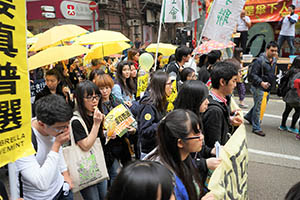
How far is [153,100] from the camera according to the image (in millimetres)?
2756

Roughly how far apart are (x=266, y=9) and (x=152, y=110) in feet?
33.1

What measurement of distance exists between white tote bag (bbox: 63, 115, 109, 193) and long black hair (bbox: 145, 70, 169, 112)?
2.56 ft

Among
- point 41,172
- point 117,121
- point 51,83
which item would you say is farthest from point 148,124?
point 51,83

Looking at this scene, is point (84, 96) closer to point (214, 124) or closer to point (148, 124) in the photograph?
point (148, 124)

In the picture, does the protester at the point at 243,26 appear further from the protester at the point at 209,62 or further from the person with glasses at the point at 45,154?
the person with glasses at the point at 45,154

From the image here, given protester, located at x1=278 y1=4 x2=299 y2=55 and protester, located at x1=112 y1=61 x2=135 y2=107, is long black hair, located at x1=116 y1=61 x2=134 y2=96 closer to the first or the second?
protester, located at x1=112 y1=61 x2=135 y2=107

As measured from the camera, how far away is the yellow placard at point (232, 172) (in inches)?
65.2

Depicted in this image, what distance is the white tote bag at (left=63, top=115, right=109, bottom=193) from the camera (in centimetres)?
222

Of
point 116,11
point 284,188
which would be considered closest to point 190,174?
point 284,188

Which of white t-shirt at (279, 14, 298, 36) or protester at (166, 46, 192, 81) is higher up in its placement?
white t-shirt at (279, 14, 298, 36)

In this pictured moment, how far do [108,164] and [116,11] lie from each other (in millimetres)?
18365

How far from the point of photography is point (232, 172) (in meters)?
1.89

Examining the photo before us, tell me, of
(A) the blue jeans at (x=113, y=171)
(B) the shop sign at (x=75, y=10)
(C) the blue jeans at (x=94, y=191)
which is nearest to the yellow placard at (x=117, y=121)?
(A) the blue jeans at (x=113, y=171)

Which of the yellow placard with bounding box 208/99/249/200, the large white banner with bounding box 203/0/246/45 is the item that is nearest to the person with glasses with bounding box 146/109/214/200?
the yellow placard with bounding box 208/99/249/200
